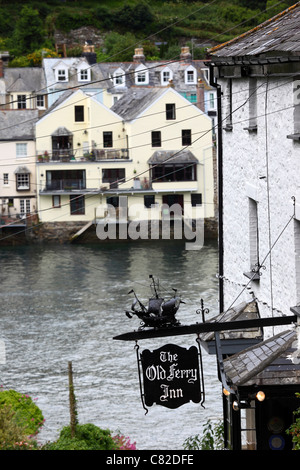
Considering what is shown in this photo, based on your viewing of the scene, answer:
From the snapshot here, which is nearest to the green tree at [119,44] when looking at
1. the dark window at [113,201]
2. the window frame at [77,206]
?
the window frame at [77,206]

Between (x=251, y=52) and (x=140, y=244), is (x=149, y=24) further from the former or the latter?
(x=251, y=52)

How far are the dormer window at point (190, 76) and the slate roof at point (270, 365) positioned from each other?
7784 centimetres

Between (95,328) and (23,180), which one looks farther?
(23,180)

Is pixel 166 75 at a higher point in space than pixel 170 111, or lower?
higher

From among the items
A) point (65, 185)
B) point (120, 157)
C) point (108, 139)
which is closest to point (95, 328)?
point (65, 185)

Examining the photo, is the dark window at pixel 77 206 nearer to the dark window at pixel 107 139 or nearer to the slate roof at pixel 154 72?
the dark window at pixel 107 139

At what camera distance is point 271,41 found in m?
17.7

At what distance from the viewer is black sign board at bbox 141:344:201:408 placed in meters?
14.8

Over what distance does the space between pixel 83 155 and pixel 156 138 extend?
226 inches

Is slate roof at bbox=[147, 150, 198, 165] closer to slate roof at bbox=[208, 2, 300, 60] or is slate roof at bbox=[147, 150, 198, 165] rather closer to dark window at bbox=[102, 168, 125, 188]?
dark window at bbox=[102, 168, 125, 188]

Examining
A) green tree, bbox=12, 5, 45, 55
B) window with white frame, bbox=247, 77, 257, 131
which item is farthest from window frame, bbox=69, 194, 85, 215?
window with white frame, bbox=247, 77, 257, 131

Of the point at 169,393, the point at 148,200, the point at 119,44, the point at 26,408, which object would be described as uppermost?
the point at 119,44

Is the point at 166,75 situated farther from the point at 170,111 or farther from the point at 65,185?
the point at 65,185

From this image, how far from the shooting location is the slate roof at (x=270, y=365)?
14.8 m
